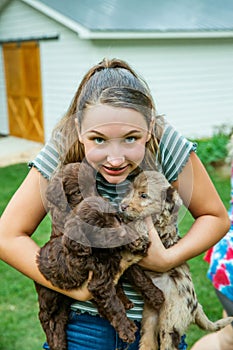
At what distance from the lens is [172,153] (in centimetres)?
209

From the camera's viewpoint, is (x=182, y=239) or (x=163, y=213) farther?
(x=182, y=239)

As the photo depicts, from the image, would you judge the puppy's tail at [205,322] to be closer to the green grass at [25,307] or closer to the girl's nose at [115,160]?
the girl's nose at [115,160]

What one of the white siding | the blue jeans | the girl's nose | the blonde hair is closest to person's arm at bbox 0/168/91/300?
the blonde hair

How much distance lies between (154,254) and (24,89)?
13184 mm

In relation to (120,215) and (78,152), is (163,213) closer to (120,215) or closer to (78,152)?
(120,215)

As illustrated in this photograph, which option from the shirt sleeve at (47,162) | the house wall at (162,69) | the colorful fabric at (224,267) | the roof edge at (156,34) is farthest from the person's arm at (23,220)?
the house wall at (162,69)

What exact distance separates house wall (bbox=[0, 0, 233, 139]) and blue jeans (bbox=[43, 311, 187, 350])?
1024 centimetres

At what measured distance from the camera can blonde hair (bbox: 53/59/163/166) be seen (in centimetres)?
183

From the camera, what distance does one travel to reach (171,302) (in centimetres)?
196

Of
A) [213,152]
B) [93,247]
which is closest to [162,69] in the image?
[213,152]

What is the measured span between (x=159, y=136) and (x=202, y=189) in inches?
11.3

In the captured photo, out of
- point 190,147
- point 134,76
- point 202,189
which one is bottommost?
point 202,189

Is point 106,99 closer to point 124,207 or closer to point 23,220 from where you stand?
point 124,207

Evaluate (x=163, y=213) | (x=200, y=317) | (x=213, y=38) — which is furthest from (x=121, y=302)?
(x=213, y=38)
